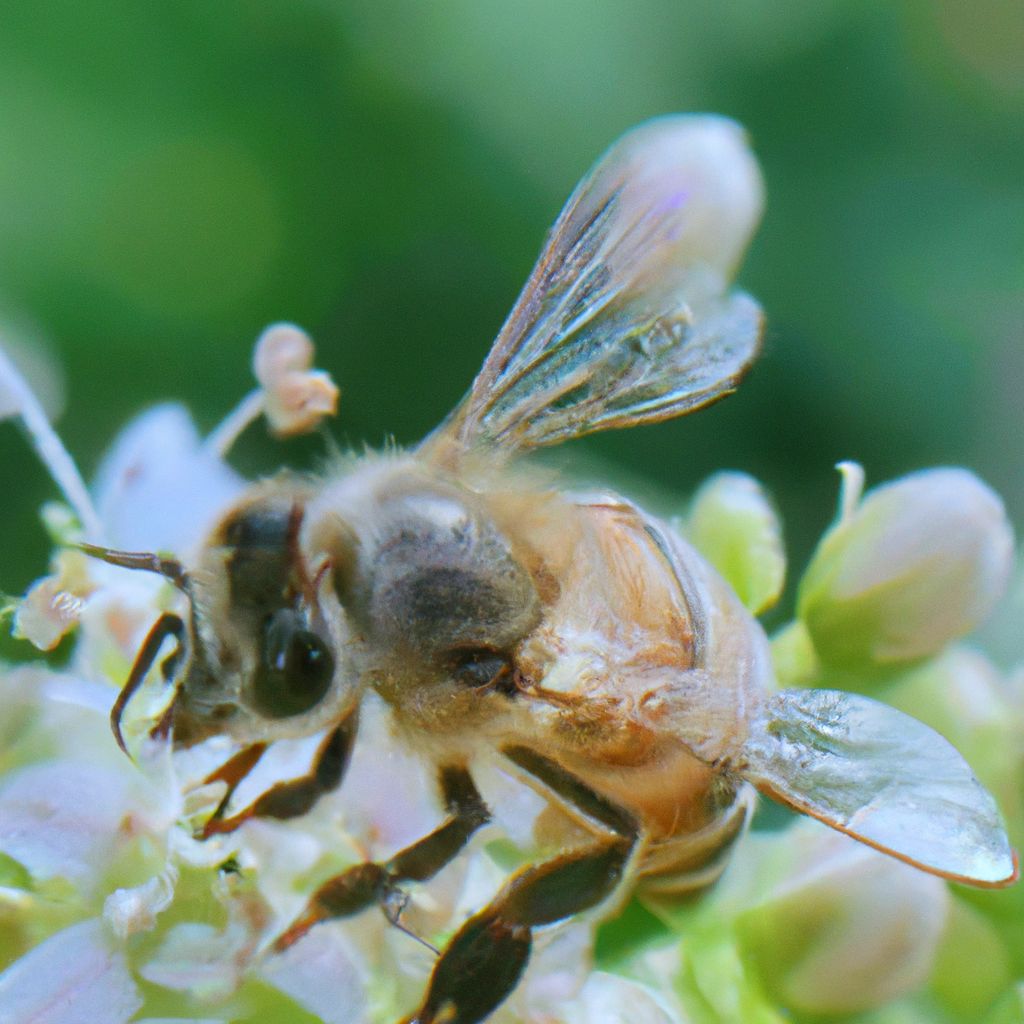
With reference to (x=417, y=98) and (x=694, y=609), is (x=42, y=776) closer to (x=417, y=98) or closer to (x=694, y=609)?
(x=694, y=609)

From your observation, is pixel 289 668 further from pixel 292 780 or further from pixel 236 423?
pixel 236 423

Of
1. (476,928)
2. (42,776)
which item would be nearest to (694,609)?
(476,928)

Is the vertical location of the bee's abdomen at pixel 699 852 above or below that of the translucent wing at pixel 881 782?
below

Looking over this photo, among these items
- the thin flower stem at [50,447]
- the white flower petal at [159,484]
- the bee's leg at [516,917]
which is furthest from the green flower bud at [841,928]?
the thin flower stem at [50,447]

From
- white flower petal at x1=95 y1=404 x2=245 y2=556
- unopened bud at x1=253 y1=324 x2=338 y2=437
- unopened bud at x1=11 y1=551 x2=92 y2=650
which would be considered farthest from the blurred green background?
unopened bud at x1=11 y1=551 x2=92 y2=650

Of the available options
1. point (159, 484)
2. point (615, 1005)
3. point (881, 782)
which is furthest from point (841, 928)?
point (159, 484)

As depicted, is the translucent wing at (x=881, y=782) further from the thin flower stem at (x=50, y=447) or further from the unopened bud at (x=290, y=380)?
the thin flower stem at (x=50, y=447)
